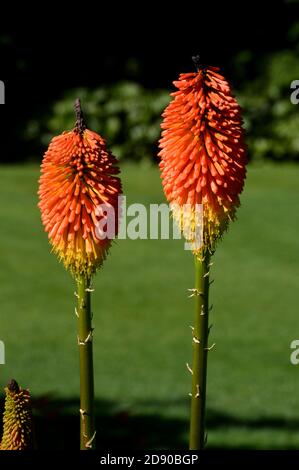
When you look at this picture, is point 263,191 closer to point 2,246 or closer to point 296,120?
point 296,120

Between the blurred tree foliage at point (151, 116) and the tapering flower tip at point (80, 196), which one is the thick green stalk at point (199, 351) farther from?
the blurred tree foliage at point (151, 116)

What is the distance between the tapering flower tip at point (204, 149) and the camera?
1939 millimetres

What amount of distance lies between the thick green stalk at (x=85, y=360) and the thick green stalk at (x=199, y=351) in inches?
8.0

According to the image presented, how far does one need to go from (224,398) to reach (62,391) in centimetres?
144

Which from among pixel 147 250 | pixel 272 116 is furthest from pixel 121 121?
pixel 147 250

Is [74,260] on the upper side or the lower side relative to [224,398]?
upper

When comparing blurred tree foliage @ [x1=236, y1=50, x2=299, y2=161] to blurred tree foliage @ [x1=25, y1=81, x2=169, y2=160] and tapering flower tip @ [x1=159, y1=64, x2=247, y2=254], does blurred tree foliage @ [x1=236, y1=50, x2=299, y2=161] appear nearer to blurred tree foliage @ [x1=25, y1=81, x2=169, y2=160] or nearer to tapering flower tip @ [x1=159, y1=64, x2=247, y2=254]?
blurred tree foliage @ [x1=25, y1=81, x2=169, y2=160]

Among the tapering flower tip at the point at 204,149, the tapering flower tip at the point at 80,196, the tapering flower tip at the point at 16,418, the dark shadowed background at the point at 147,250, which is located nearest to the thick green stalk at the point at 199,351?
the tapering flower tip at the point at 204,149

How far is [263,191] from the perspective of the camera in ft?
64.4

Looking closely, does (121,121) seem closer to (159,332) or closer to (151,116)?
(151,116)

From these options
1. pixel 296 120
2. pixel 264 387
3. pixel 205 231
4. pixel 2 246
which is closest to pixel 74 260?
pixel 205 231

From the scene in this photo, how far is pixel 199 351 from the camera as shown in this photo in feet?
6.52

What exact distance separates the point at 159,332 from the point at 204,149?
31.3ft

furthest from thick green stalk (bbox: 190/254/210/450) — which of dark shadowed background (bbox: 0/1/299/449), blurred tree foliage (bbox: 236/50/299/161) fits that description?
blurred tree foliage (bbox: 236/50/299/161)
